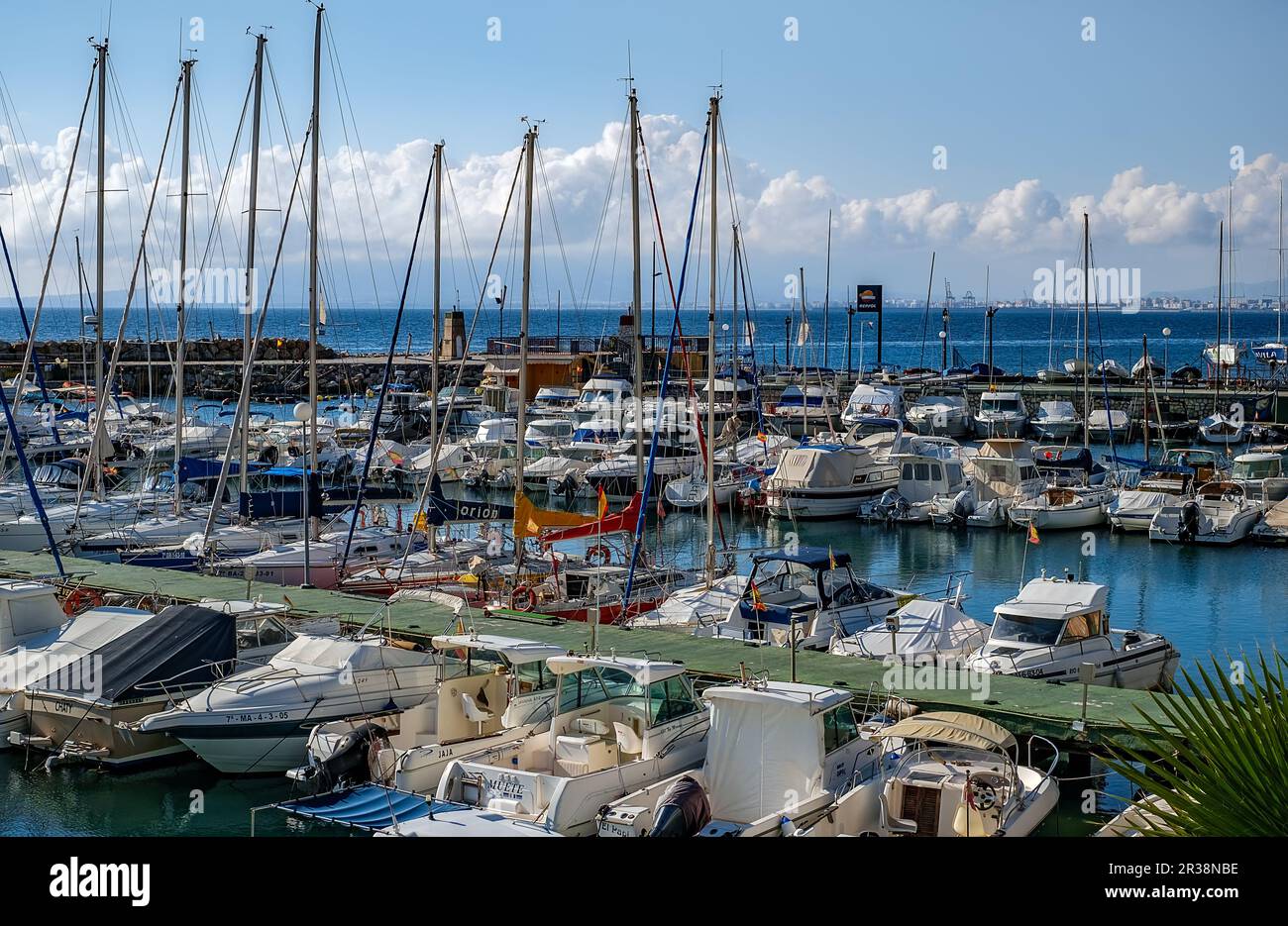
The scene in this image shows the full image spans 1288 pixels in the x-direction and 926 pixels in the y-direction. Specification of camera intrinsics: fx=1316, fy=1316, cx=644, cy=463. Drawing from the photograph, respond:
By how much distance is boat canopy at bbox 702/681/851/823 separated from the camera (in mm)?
14359

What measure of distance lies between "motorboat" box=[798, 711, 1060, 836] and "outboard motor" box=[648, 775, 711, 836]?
114 cm

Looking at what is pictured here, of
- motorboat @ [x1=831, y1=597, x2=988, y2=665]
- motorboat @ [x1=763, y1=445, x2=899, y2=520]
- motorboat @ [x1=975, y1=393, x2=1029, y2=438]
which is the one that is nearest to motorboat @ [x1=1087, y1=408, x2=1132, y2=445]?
motorboat @ [x1=975, y1=393, x2=1029, y2=438]

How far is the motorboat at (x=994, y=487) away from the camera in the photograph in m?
44.4

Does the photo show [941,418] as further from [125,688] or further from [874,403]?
[125,688]

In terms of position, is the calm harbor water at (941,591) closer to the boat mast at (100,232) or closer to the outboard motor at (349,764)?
the outboard motor at (349,764)

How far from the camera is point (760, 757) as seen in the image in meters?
14.5

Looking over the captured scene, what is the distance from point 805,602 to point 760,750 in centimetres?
1028

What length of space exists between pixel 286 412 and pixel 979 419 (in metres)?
41.7

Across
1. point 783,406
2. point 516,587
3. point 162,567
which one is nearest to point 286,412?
point 783,406

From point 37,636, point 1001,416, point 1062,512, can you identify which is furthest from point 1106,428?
point 37,636

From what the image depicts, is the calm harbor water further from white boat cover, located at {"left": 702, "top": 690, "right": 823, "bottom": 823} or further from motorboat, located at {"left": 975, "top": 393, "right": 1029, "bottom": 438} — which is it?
motorboat, located at {"left": 975, "top": 393, "right": 1029, "bottom": 438}

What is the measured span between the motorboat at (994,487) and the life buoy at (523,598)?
21.8 m

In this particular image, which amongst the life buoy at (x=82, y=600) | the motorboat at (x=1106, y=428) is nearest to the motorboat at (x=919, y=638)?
the life buoy at (x=82, y=600)

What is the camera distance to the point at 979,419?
224 ft
